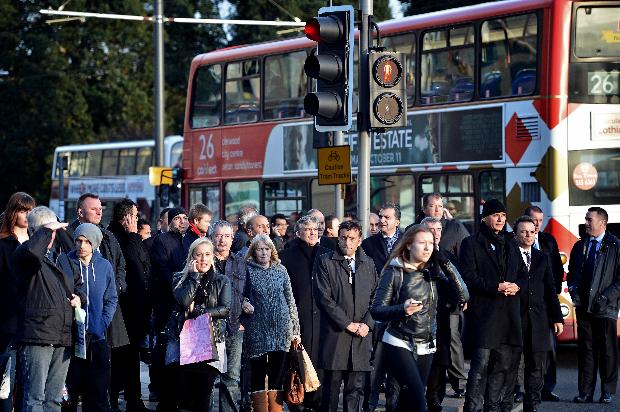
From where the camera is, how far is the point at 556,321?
11820 mm

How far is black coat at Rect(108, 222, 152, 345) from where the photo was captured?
40.4 feet

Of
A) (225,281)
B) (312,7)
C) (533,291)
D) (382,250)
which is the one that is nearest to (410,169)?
(382,250)

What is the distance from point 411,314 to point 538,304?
287 cm

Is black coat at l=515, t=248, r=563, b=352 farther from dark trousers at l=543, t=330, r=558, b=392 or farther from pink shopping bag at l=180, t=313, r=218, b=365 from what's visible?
pink shopping bag at l=180, t=313, r=218, b=365

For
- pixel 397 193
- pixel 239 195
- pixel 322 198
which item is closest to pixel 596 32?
pixel 397 193

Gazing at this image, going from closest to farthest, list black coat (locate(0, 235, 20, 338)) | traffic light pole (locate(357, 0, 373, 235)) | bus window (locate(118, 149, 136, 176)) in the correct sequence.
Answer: black coat (locate(0, 235, 20, 338)), traffic light pole (locate(357, 0, 373, 235)), bus window (locate(118, 149, 136, 176))

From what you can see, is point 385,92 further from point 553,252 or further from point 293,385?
point 293,385

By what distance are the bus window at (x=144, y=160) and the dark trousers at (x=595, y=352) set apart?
31466 millimetres

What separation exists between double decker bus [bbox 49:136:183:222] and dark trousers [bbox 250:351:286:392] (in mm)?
31021

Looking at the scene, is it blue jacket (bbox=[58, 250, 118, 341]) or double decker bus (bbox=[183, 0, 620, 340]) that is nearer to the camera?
blue jacket (bbox=[58, 250, 118, 341])

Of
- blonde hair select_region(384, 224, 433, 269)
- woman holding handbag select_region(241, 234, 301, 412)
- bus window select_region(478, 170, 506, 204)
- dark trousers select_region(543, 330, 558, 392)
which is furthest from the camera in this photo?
bus window select_region(478, 170, 506, 204)

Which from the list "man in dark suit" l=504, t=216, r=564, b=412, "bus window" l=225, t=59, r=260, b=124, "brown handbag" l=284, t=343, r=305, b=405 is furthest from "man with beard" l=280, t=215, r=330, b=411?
"bus window" l=225, t=59, r=260, b=124

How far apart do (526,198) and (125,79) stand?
4123 centimetres

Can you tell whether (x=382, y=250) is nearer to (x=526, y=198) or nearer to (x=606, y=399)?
(x=606, y=399)
